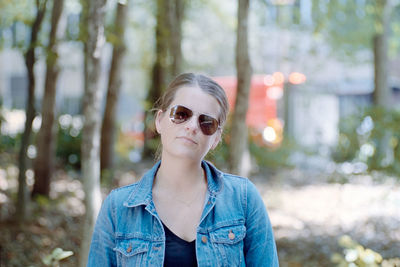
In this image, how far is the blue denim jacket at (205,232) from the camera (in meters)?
2.12

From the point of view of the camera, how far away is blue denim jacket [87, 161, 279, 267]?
212 cm

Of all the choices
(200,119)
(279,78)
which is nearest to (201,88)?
(200,119)

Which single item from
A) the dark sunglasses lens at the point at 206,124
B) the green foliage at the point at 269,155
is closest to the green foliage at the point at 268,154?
the green foliage at the point at 269,155

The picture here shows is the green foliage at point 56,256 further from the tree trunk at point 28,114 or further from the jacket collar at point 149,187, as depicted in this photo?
the tree trunk at point 28,114

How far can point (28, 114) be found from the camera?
7234 millimetres

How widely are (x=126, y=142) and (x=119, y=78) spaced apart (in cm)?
437

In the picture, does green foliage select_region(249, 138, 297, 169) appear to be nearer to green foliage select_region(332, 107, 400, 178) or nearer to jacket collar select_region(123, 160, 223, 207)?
green foliage select_region(332, 107, 400, 178)

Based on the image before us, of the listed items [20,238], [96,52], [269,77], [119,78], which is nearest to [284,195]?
[119,78]

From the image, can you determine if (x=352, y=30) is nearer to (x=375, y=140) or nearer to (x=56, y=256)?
(x=375, y=140)

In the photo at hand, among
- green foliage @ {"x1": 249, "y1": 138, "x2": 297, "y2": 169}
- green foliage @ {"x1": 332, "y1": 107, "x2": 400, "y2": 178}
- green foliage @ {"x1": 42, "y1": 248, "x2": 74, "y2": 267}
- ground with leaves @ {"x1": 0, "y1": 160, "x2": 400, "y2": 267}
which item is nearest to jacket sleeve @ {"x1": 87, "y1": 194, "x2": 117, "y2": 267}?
green foliage @ {"x1": 42, "y1": 248, "x2": 74, "y2": 267}

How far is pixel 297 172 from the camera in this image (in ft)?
45.6

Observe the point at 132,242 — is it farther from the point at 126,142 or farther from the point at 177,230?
the point at 126,142

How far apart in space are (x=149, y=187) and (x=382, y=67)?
1072 centimetres

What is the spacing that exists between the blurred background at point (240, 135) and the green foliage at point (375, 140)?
0.07ft
